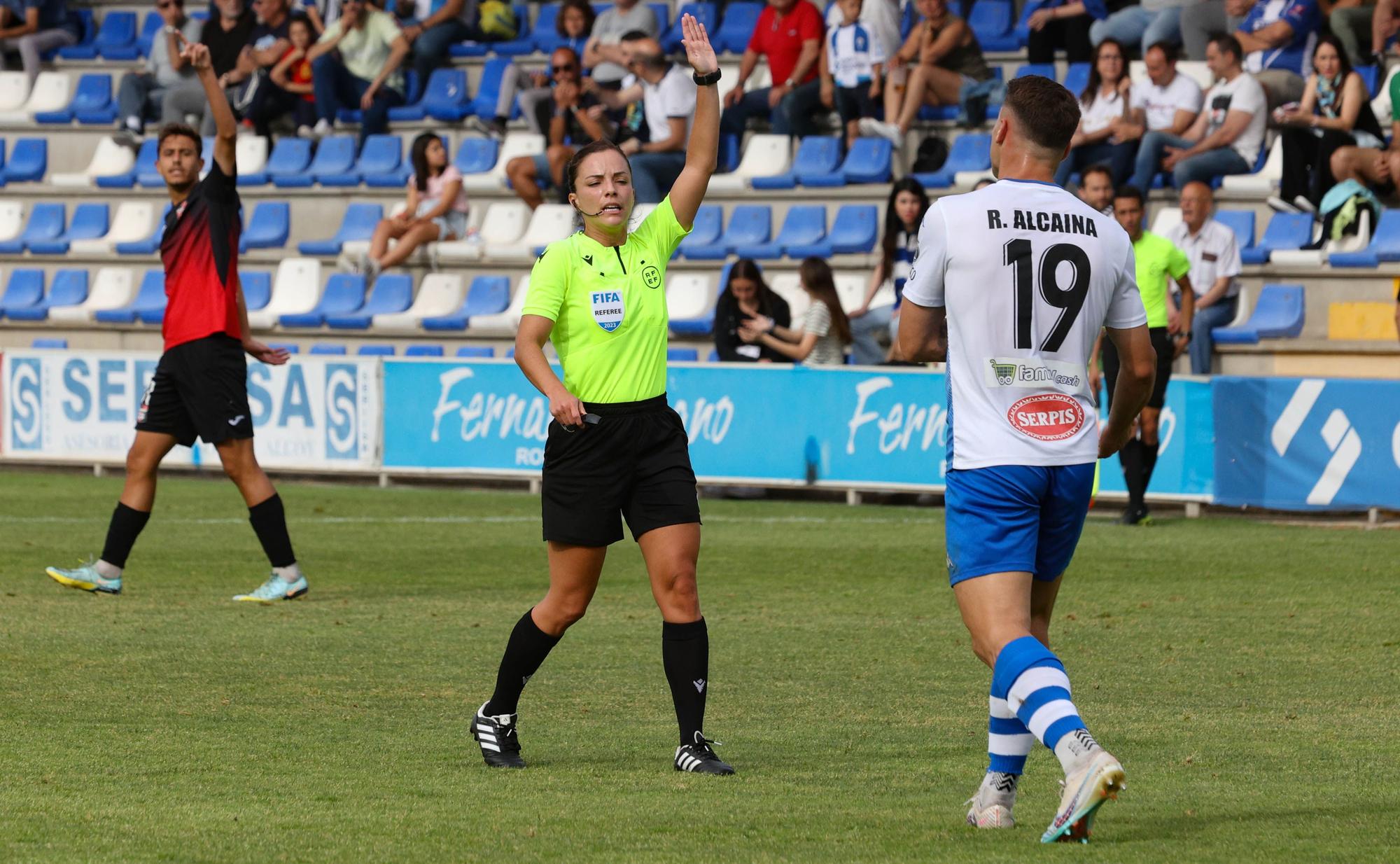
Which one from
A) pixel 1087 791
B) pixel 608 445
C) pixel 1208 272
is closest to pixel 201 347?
pixel 608 445

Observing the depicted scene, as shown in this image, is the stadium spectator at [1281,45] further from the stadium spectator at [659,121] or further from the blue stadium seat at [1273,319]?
the stadium spectator at [659,121]

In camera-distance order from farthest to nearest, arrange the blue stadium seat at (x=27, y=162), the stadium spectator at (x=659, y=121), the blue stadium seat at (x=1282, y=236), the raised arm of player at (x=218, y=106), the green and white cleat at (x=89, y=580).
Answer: the blue stadium seat at (x=27, y=162) < the stadium spectator at (x=659, y=121) < the blue stadium seat at (x=1282, y=236) < the green and white cleat at (x=89, y=580) < the raised arm of player at (x=218, y=106)

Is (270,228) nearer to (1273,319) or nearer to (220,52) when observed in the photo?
(220,52)

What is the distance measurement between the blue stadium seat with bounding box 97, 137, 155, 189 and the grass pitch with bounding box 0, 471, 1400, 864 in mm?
12618

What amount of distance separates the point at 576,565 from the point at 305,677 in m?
2.13

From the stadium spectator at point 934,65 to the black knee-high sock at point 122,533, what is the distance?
11.5 m

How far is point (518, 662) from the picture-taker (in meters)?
6.33

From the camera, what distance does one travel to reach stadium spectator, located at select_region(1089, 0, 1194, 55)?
19.8 metres

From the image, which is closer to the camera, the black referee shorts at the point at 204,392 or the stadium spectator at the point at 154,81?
the black referee shorts at the point at 204,392

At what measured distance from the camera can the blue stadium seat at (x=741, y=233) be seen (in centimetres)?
2080

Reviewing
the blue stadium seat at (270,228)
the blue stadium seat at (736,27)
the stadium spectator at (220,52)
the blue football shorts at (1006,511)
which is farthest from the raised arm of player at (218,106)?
the stadium spectator at (220,52)

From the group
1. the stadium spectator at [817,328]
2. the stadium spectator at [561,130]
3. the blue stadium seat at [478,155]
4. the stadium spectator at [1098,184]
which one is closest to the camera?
the stadium spectator at [1098,184]

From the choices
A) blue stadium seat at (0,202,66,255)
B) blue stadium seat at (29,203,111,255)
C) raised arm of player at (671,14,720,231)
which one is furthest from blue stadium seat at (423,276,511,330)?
raised arm of player at (671,14,720,231)

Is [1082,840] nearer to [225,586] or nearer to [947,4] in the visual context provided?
[225,586]
